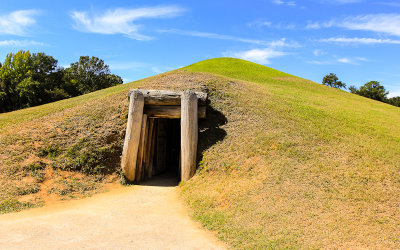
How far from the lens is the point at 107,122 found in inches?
556

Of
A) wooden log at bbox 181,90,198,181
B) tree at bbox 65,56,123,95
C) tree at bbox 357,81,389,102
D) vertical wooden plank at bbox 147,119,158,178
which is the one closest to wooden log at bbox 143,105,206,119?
wooden log at bbox 181,90,198,181

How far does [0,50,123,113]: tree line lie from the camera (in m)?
36.0

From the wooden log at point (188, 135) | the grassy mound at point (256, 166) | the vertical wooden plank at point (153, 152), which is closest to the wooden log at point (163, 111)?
the wooden log at point (188, 135)

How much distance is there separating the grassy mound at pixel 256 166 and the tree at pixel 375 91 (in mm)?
40487

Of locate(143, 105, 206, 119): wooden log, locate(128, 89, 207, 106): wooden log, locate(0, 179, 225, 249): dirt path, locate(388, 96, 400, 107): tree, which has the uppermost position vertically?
locate(388, 96, 400, 107): tree

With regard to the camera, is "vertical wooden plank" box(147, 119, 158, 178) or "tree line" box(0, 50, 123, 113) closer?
"vertical wooden plank" box(147, 119, 158, 178)

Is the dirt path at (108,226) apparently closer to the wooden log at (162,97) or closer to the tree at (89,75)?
the wooden log at (162,97)

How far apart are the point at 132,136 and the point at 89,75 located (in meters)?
41.3

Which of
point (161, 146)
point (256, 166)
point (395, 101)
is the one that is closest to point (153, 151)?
point (161, 146)

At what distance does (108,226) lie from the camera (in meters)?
7.65

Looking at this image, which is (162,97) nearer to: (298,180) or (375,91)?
(298,180)

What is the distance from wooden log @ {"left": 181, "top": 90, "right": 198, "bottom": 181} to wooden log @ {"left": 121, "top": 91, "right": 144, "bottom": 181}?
203 centimetres

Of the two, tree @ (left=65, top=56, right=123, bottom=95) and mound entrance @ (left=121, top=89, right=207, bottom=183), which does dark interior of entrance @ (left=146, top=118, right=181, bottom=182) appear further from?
tree @ (left=65, top=56, right=123, bottom=95)

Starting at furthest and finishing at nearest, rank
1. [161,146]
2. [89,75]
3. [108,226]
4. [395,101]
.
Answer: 1. [395,101]
2. [89,75]
3. [161,146]
4. [108,226]
